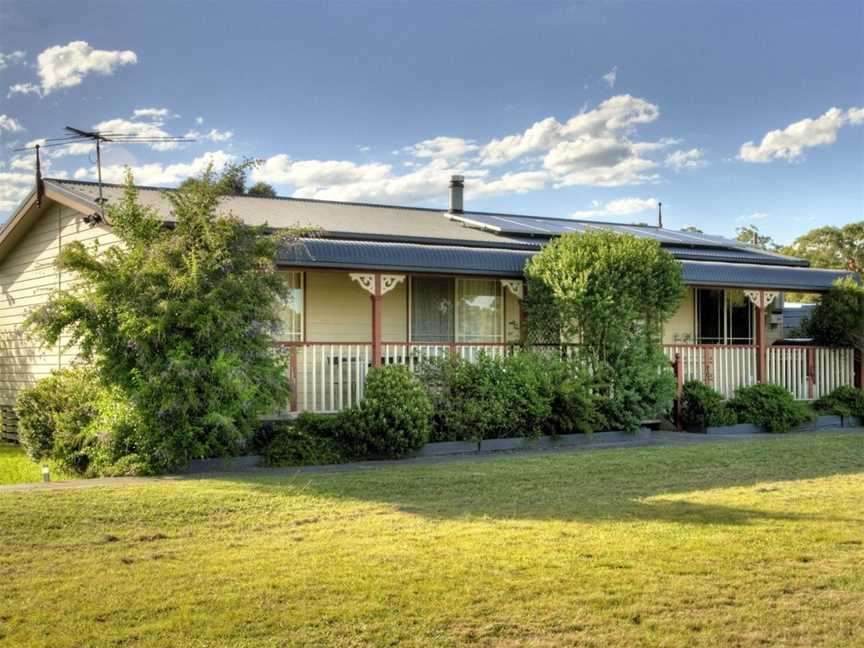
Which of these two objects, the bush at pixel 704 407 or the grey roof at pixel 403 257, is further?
the bush at pixel 704 407

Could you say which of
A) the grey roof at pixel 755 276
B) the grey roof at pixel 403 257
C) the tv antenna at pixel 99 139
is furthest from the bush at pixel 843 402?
the tv antenna at pixel 99 139

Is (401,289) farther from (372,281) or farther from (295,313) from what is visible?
(372,281)

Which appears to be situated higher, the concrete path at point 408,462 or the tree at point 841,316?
the tree at point 841,316

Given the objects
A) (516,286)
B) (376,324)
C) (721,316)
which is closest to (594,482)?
(376,324)

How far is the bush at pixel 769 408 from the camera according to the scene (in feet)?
48.5

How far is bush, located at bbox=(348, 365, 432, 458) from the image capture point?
11.2 meters

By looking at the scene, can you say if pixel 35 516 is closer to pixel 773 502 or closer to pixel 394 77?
pixel 773 502

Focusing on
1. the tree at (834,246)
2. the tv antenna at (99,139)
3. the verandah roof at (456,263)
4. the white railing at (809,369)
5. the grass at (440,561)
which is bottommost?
the grass at (440,561)

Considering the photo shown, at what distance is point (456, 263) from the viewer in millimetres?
13352

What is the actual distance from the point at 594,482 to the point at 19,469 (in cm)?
858

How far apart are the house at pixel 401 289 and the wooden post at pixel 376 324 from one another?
0.05 ft

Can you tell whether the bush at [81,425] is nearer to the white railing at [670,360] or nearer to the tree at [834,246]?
the white railing at [670,360]

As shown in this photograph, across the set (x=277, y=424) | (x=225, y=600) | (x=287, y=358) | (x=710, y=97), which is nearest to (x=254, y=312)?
(x=287, y=358)

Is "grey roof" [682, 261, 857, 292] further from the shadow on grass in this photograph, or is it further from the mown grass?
the mown grass
